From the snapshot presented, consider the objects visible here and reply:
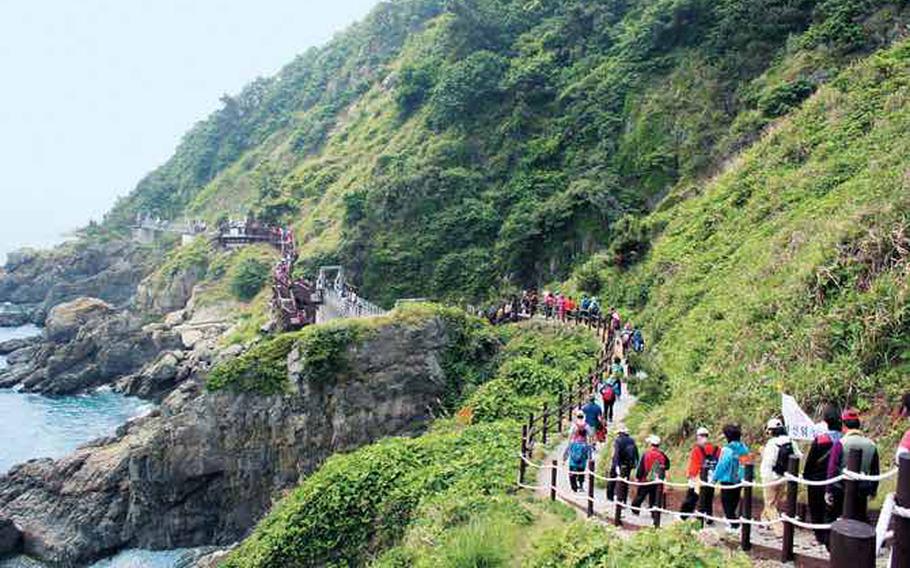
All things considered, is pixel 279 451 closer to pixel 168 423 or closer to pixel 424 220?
pixel 168 423

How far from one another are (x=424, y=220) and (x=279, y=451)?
20.6 meters

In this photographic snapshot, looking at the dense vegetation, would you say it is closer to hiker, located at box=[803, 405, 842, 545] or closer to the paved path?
the paved path

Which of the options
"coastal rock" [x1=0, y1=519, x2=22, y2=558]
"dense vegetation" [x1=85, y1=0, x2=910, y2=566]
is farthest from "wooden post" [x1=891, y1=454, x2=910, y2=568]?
A: "coastal rock" [x1=0, y1=519, x2=22, y2=558]

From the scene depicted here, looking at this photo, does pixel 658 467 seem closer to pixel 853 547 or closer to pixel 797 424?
pixel 797 424

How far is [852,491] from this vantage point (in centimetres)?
688

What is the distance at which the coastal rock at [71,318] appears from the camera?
56375 millimetres

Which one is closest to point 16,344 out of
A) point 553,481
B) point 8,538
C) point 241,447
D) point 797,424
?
point 8,538

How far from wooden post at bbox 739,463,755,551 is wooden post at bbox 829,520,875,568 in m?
3.39

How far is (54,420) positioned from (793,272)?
41.6 meters

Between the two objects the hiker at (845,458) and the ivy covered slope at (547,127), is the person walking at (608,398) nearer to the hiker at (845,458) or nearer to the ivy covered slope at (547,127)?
the hiker at (845,458)

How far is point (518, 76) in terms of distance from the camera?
45.9 metres

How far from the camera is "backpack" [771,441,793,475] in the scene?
964 cm

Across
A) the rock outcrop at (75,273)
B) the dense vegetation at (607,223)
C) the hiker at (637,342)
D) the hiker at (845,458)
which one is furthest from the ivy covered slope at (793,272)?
the rock outcrop at (75,273)

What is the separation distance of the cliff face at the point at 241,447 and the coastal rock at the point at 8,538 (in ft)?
0.83
